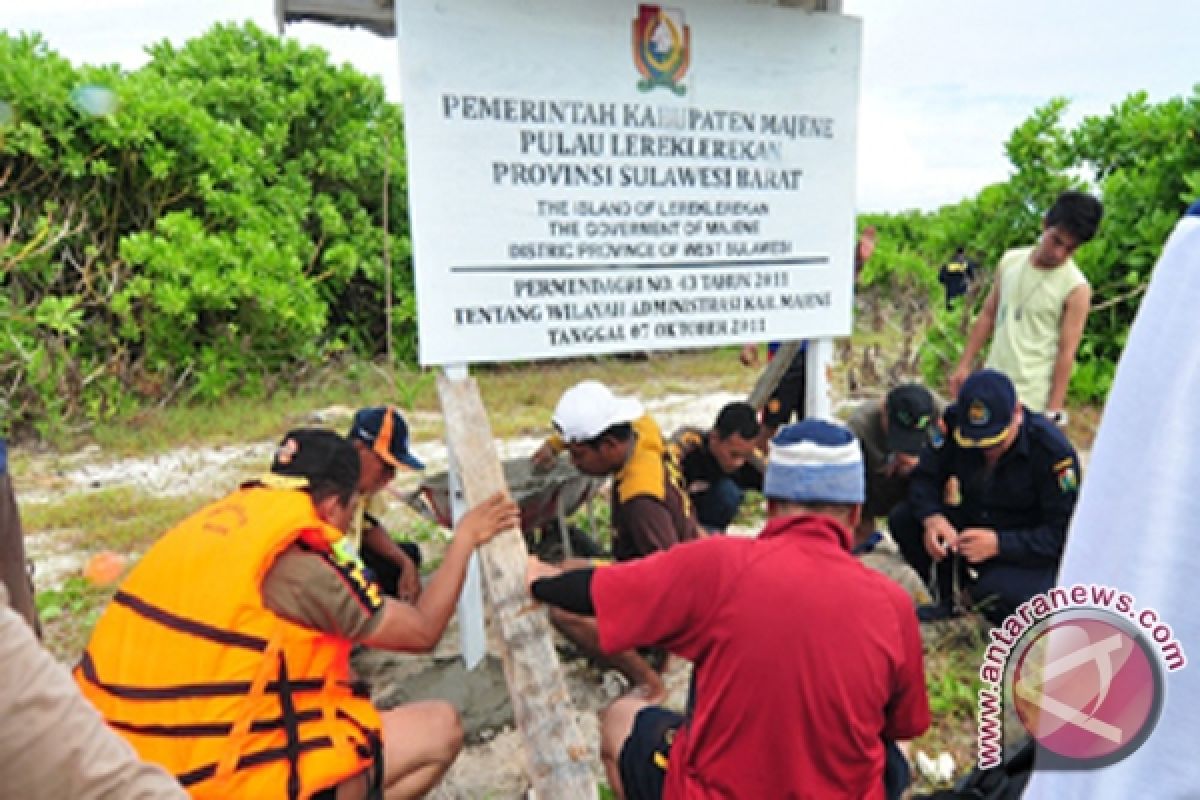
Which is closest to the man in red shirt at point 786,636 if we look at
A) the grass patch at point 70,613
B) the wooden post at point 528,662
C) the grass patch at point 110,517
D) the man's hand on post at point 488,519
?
the wooden post at point 528,662

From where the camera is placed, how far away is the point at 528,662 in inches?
78.6

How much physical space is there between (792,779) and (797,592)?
40cm

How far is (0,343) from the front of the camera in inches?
272

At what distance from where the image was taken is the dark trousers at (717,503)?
4.10m

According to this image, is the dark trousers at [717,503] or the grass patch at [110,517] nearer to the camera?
the dark trousers at [717,503]

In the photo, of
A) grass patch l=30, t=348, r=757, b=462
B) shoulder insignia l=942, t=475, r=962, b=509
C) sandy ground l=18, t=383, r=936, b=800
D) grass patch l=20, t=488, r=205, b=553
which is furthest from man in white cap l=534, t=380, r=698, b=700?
grass patch l=20, t=488, r=205, b=553

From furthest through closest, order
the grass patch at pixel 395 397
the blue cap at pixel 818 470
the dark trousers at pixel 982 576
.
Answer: the grass patch at pixel 395 397, the dark trousers at pixel 982 576, the blue cap at pixel 818 470

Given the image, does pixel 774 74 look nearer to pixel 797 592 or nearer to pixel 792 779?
pixel 797 592

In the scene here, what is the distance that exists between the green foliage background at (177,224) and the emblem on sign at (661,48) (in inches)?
237

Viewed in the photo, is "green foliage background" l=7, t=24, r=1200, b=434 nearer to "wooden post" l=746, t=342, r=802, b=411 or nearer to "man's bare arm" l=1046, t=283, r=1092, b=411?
"man's bare arm" l=1046, t=283, r=1092, b=411

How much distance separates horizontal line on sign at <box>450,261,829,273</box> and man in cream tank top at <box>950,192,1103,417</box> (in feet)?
4.48

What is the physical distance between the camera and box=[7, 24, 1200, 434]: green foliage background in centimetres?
692

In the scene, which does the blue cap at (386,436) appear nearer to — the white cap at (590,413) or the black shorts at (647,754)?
the white cap at (590,413)

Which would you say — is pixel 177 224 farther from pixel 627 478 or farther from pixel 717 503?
pixel 627 478
